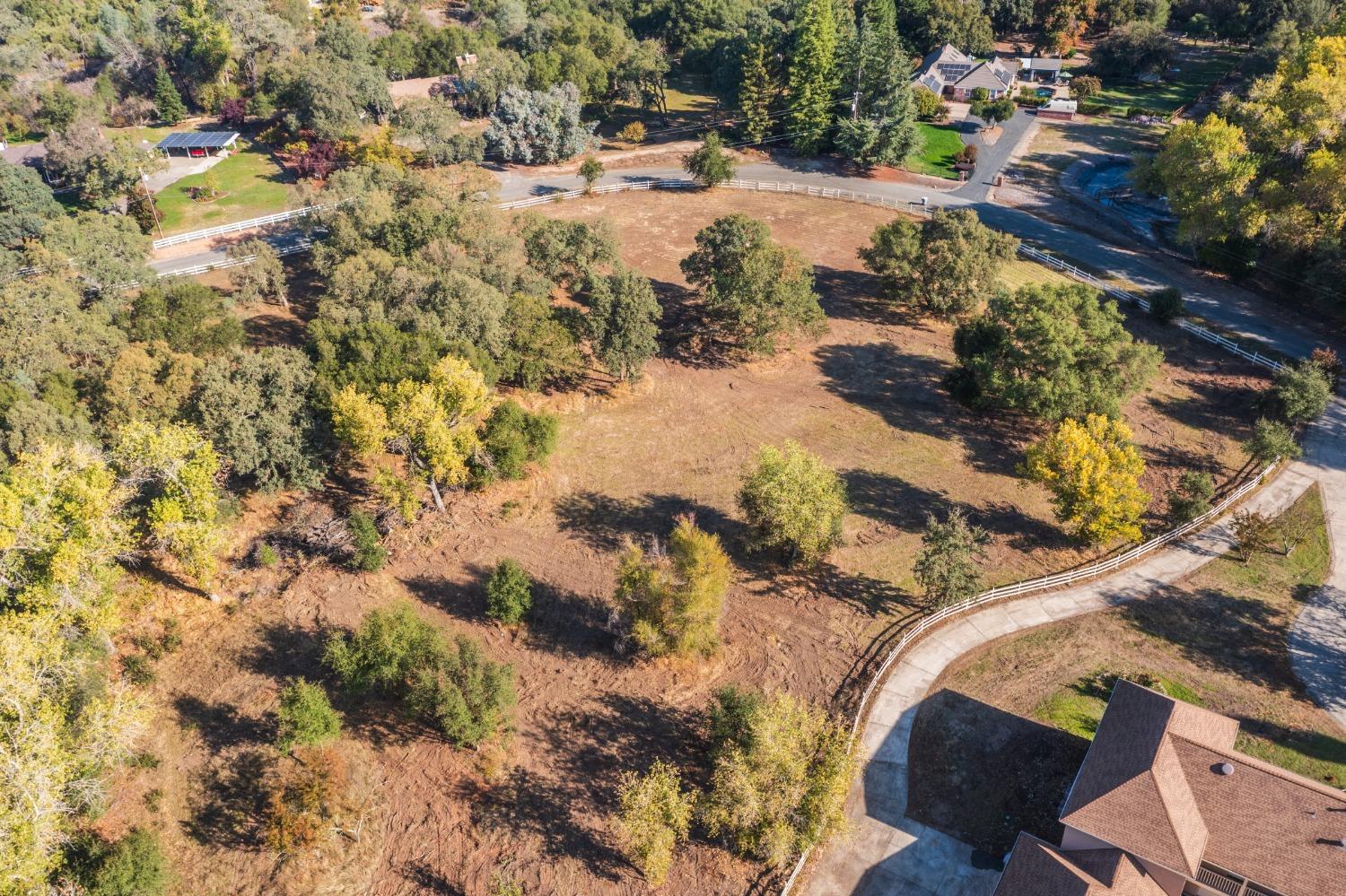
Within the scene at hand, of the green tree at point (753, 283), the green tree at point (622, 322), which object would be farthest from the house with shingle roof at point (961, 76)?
the green tree at point (622, 322)

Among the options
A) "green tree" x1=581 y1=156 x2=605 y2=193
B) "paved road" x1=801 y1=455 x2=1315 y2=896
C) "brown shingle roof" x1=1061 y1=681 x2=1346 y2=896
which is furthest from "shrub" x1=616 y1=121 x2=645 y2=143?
"brown shingle roof" x1=1061 y1=681 x2=1346 y2=896

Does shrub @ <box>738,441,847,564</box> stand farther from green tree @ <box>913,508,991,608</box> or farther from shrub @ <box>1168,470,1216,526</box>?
shrub @ <box>1168,470,1216,526</box>

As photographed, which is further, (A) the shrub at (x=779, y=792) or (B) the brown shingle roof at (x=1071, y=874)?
(A) the shrub at (x=779, y=792)

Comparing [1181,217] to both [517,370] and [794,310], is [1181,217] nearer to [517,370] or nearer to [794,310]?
[794,310]

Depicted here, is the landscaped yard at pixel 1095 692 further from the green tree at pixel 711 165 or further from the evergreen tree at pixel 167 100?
the evergreen tree at pixel 167 100

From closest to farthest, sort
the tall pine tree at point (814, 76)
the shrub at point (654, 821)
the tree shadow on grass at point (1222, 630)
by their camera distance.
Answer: the shrub at point (654, 821) → the tree shadow on grass at point (1222, 630) → the tall pine tree at point (814, 76)

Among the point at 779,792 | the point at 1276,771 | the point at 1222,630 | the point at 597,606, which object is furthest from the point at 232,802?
the point at 1222,630

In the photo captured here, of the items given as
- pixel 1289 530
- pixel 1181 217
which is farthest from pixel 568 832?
pixel 1181 217
